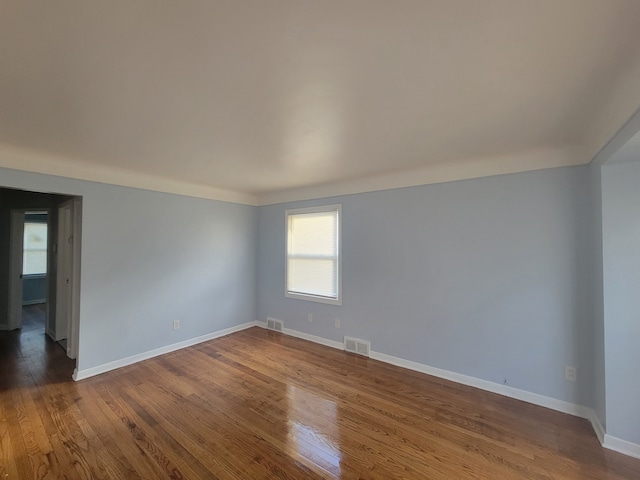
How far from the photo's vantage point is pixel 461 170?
3.02m

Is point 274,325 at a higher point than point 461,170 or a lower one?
lower

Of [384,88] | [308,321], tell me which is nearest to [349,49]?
[384,88]

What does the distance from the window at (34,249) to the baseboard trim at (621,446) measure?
10745 mm

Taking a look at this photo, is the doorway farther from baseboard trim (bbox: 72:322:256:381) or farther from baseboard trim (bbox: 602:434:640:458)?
baseboard trim (bbox: 602:434:640:458)

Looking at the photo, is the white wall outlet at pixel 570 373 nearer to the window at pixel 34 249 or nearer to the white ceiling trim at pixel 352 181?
the white ceiling trim at pixel 352 181

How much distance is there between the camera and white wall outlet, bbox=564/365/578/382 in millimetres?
2428

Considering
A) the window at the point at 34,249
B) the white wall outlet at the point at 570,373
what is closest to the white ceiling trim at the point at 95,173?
the white wall outlet at the point at 570,373

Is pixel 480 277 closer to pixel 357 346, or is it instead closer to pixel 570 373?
pixel 570 373

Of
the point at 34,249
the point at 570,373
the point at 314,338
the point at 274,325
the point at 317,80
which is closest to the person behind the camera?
the point at 317,80

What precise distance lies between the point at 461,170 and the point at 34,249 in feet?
32.8

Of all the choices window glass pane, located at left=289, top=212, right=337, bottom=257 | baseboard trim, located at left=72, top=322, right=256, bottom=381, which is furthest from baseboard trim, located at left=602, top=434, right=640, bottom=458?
baseboard trim, located at left=72, top=322, right=256, bottom=381

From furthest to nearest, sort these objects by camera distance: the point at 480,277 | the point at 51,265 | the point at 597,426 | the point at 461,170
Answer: the point at 51,265 < the point at 461,170 < the point at 480,277 < the point at 597,426

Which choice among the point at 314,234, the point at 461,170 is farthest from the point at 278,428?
the point at 461,170

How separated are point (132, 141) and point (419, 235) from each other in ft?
10.4
